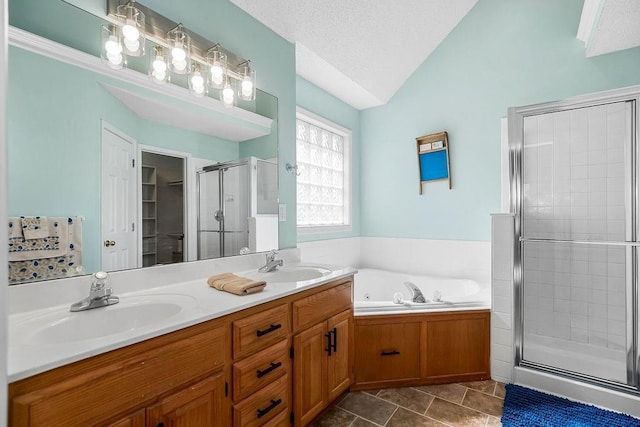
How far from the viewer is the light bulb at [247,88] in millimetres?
1979

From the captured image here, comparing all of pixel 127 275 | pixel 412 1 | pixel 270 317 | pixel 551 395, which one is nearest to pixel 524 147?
pixel 412 1

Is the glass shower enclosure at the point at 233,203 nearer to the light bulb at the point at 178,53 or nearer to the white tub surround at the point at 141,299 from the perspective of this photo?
the white tub surround at the point at 141,299

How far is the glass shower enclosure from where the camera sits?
1.76 meters

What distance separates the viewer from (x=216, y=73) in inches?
71.4

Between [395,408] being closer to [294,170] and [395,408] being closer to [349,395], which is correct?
[349,395]

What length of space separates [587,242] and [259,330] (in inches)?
79.6

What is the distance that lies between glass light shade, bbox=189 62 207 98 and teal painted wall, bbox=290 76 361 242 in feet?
3.94

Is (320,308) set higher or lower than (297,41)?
lower

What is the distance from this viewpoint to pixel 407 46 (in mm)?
2920

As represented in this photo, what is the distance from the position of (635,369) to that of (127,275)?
283 cm

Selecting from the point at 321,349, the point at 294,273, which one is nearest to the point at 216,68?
the point at 294,273

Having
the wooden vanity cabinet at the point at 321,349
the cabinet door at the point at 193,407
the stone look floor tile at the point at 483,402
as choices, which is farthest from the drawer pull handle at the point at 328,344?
the stone look floor tile at the point at 483,402

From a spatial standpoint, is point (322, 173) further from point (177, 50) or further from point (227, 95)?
point (177, 50)

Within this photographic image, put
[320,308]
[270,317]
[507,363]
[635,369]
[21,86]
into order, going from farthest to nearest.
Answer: [507,363] → [635,369] → [320,308] → [270,317] → [21,86]
